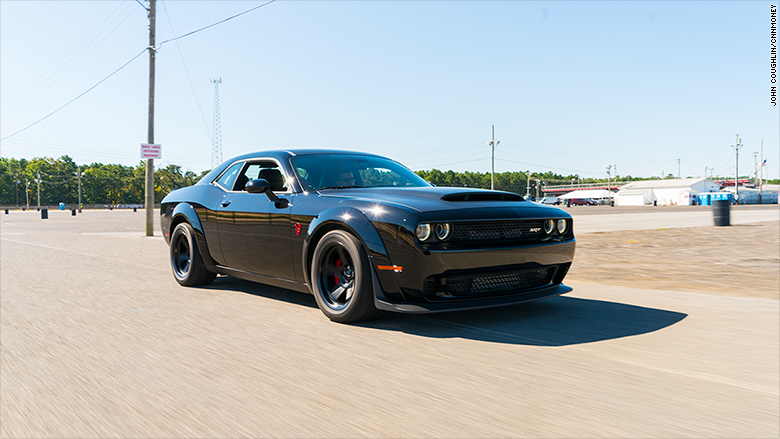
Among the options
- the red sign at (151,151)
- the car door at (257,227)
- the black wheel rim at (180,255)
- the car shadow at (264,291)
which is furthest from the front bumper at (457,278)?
the red sign at (151,151)

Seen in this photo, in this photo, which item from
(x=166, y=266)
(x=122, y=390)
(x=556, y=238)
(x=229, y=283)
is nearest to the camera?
(x=122, y=390)

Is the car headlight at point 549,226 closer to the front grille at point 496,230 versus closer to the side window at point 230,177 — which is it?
the front grille at point 496,230

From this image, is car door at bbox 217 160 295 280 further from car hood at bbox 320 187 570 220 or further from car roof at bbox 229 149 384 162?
car hood at bbox 320 187 570 220

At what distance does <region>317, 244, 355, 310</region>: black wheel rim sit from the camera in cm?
443

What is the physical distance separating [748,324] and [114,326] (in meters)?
4.87

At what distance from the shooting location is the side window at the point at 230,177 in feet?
19.7

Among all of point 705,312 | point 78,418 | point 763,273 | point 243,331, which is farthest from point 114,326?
point 763,273

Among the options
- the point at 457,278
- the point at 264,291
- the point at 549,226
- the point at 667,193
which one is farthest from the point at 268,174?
the point at 667,193

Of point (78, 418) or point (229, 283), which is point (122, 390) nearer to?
point (78, 418)

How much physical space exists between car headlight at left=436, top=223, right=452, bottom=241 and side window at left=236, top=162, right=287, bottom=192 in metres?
1.80

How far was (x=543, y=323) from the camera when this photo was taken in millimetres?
4332

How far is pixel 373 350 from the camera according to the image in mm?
3646

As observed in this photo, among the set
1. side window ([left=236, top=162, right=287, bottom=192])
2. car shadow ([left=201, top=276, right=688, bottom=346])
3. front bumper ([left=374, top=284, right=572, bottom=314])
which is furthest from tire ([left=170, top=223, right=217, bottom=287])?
front bumper ([left=374, top=284, right=572, bottom=314])

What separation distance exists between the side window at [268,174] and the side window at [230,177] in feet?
0.38
